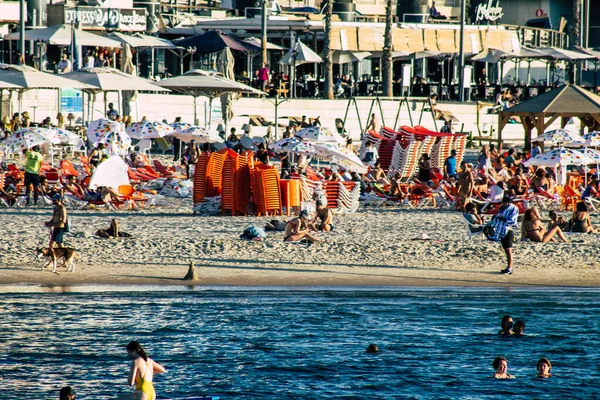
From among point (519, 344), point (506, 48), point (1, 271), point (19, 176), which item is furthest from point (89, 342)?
point (506, 48)

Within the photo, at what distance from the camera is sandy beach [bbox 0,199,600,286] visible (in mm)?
17625

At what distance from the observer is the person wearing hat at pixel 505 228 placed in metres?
17.6

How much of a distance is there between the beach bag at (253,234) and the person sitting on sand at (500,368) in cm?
670

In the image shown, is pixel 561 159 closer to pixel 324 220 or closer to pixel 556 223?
pixel 556 223

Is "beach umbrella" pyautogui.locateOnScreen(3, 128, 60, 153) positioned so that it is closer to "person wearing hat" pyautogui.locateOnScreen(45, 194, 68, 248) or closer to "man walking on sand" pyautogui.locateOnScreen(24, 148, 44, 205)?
"man walking on sand" pyautogui.locateOnScreen(24, 148, 44, 205)

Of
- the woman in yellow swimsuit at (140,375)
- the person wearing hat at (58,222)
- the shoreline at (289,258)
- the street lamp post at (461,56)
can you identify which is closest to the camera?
the woman in yellow swimsuit at (140,375)

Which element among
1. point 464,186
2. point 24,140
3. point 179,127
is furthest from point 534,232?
point 179,127

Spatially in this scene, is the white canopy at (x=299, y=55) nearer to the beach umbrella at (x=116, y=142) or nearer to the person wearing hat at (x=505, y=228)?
the beach umbrella at (x=116, y=142)

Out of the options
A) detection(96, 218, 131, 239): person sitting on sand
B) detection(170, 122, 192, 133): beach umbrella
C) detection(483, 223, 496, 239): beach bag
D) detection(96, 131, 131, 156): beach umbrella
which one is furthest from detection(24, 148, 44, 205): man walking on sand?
detection(483, 223, 496, 239): beach bag

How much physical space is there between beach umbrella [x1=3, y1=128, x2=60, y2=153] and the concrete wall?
10030 millimetres

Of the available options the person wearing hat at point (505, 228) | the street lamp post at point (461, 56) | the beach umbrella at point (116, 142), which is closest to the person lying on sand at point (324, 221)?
the person wearing hat at point (505, 228)

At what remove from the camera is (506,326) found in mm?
15414

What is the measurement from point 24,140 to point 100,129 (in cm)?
347

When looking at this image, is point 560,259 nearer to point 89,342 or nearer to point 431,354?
point 431,354
